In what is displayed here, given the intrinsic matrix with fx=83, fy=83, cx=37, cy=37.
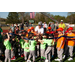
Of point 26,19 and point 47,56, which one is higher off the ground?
point 26,19

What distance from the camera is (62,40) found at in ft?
12.7

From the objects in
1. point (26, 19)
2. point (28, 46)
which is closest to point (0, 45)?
point (28, 46)

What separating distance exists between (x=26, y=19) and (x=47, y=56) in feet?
134

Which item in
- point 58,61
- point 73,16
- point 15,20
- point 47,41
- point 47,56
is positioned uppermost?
point 73,16

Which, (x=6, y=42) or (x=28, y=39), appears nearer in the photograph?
(x=6, y=42)

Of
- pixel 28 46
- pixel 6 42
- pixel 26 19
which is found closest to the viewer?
pixel 6 42

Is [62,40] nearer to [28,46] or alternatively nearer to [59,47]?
[59,47]

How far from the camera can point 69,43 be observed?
174 inches

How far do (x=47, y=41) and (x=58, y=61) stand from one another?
1324 mm

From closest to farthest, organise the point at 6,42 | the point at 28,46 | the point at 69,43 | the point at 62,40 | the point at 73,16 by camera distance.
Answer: the point at 6,42
the point at 62,40
the point at 28,46
the point at 69,43
the point at 73,16

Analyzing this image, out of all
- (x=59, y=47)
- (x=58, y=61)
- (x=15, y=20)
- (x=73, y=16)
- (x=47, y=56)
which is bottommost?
(x=58, y=61)

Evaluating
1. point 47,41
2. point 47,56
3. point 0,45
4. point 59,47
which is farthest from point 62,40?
point 0,45

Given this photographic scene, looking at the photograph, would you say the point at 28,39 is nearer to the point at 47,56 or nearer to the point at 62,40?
the point at 47,56

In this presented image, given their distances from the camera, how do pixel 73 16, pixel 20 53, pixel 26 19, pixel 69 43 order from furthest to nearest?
pixel 73 16, pixel 26 19, pixel 20 53, pixel 69 43
